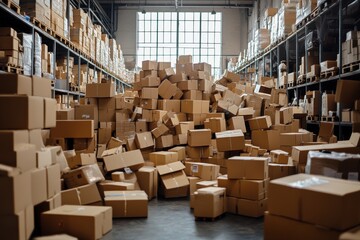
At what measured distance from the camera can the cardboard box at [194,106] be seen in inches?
334

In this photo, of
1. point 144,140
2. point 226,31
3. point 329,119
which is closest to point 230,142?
point 144,140

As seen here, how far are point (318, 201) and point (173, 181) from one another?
341 cm

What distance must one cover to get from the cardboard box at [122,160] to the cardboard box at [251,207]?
1963 millimetres

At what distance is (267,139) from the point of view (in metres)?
7.46

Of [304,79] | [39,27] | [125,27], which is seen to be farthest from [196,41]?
[39,27]

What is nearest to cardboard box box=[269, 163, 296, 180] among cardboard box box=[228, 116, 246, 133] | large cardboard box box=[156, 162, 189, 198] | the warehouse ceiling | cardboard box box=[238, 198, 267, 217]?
cardboard box box=[238, 198, 267, 217]

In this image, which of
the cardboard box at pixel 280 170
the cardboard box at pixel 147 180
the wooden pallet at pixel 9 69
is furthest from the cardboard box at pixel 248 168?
the wooden pallet at pixel 9 69

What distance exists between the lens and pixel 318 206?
9.96 ft

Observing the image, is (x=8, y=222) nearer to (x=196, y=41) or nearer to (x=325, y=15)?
(x=325, y=15)

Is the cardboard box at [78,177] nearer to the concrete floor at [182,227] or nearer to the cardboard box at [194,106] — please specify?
the concrete floor at [182,227]

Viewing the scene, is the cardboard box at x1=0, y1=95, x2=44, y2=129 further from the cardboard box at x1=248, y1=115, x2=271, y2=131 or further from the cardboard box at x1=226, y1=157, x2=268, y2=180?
the cardboard box at x1=248, y1=115, x2=271, y2=131

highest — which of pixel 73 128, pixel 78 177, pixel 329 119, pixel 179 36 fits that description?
pixel 179 36

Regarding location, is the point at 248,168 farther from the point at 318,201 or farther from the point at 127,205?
the point at 318,201

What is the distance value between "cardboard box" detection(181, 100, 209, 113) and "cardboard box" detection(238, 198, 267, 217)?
12.0ft
